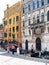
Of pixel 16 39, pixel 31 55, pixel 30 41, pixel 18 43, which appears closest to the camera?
pixel 31 55

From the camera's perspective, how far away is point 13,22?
184ft

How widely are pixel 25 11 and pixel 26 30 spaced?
13.3 feet

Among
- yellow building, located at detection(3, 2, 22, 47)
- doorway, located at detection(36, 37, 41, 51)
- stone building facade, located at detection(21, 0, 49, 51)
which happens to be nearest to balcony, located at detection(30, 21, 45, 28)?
stone building facade, located at detection(21, 0, 49, 51)

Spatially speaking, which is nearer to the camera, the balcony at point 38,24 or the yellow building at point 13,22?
the balcony at point 38,24

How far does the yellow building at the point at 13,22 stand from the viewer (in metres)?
52.8

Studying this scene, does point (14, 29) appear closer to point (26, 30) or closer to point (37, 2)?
point (26, 30)

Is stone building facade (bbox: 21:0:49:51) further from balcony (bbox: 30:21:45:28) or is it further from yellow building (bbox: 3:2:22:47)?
yellow building (bbox: 3:2:22:47)

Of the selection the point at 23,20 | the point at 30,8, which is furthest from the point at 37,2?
the point at 23,20

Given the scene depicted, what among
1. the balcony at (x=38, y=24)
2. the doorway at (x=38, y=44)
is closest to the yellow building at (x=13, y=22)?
the balcony at (x=38, y=24)

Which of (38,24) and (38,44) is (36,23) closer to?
(38,24)

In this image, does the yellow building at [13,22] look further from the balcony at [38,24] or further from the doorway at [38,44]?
the doorway at [38,44]

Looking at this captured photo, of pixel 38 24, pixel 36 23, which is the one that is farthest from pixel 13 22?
pixel 38 24

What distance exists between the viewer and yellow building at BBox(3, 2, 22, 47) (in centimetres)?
5282

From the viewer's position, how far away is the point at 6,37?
60.8 metres
